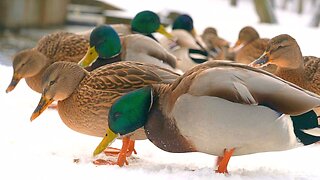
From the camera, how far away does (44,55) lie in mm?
6668

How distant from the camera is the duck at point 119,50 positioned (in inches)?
236

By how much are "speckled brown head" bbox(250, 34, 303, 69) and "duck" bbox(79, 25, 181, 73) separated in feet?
3.11

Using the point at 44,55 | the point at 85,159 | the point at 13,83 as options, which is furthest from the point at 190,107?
the point at 44,55

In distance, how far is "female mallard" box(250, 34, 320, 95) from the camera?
569 centimetres

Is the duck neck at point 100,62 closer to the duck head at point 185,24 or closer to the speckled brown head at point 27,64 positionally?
the speckled brown head at point 27,64

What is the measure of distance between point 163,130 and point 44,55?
3.02m

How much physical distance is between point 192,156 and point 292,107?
3.62 feet

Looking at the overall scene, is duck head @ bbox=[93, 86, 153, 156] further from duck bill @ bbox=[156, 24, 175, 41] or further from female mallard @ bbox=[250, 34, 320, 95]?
duck bill @ bbox=[156, 24, 175, 41]

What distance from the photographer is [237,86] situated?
3.74 meters

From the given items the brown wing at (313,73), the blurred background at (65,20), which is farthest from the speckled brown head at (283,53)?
the blurred background at (65,20)

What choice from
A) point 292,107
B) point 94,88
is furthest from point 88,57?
point 292,107

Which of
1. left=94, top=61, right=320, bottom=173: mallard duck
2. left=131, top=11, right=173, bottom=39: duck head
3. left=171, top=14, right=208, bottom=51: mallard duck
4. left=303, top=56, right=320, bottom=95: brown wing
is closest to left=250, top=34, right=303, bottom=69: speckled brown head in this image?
left=303, top=56, right=320, bottom=95: brown wing

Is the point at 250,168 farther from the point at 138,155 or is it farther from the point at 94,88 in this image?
the point at 94,88

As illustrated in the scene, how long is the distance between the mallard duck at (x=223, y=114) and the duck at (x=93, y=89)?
0.40 m
